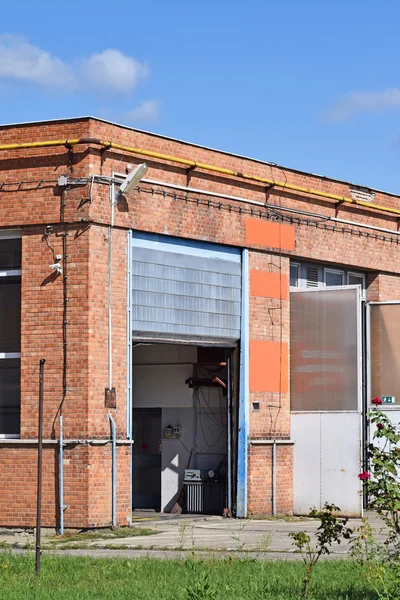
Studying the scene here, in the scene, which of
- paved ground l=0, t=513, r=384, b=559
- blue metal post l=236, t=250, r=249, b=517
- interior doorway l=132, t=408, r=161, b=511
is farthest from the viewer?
interior doorway l=132, t=408, r=161, b=511

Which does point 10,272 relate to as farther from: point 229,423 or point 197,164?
point 229,423

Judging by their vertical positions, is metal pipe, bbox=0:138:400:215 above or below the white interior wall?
above

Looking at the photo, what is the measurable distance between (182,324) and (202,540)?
566cm

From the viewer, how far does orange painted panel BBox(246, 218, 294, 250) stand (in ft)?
89.2

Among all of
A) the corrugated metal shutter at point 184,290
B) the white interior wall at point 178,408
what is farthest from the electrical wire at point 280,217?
the white interior wall at point 178,408

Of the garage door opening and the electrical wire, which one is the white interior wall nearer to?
the garage door opening

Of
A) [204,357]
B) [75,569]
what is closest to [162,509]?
[204,357]

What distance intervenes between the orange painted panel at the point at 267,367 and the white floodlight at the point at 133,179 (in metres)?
5.28

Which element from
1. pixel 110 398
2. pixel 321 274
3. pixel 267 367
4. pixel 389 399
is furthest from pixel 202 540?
pixel 321 274

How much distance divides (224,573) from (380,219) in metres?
17.8

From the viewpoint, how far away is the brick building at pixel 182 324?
917 inches

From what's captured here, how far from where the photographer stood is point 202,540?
69.8ft

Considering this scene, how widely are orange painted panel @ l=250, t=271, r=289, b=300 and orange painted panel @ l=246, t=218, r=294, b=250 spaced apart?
2.27 feet

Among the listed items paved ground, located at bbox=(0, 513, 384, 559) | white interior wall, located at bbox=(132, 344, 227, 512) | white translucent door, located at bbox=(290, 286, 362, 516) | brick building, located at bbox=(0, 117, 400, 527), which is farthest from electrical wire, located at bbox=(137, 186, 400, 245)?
paved ground, located at bbox=(0, 513, 384, 559)
